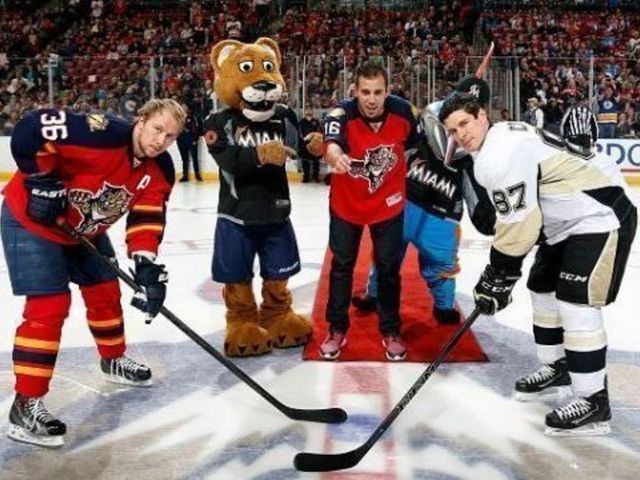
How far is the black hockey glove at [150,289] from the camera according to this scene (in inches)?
112

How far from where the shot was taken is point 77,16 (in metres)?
15.5

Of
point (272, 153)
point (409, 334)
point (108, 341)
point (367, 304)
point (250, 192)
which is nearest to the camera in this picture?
point (108, 341)

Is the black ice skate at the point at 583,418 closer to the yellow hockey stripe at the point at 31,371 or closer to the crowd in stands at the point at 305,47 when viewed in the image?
the yellow hockey stripe at the point at 31,371

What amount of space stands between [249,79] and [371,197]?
0.72 metres

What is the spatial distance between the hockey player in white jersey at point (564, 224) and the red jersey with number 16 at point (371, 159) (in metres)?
0.76

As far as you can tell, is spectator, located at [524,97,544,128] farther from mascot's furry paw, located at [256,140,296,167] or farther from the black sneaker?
mascot's furry paw, located at [256,140,296,167]

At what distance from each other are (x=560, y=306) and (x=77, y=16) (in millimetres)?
14428

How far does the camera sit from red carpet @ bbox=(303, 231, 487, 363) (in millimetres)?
3609

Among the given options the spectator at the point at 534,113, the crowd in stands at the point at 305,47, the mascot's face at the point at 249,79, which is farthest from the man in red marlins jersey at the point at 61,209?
the spectator at the point at 534,113

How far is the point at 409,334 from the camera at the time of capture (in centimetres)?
389

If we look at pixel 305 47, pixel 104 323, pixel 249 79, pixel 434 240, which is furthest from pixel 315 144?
pixel 305 47

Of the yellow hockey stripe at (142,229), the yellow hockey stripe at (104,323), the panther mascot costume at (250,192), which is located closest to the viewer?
the yellow hockey stripe at (142,229)

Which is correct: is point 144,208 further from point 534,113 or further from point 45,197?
point 534,113

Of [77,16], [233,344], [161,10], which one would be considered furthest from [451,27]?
[233,344]
